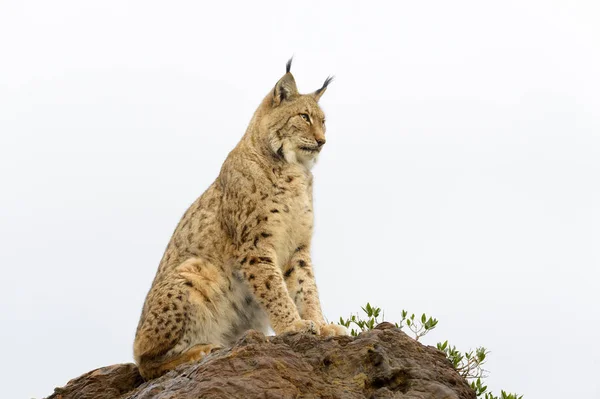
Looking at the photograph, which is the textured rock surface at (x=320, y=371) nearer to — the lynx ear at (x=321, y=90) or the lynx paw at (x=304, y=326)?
the lynx paw at (x=304, y=326)

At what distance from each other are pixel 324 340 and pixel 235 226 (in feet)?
7.62

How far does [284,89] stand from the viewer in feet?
31.4

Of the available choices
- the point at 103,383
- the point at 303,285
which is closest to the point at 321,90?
the point at 303,285

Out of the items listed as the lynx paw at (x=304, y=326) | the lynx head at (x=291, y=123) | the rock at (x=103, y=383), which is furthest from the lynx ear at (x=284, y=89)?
the rock at (x=103, y=383)

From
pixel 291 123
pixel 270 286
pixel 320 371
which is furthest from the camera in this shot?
pixel 291 123

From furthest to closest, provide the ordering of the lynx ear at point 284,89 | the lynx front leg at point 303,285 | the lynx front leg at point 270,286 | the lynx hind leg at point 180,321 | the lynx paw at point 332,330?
the lynx ear at point 284,89
the lynx front leg at point 303,285
the lynx front leg at point 270,286
the lynx hind leg at point 180,321
the lynx paw at point 332,330

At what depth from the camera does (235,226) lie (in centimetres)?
849

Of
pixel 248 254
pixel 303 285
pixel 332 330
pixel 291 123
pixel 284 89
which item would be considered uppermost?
pixel 284 89

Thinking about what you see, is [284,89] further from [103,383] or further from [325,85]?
[103,383]

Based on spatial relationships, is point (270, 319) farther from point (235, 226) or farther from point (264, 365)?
point (264, 365)

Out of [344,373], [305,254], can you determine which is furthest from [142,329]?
[344,373]

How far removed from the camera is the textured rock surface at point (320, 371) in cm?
578

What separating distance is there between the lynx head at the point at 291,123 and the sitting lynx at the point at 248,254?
0.01 meters

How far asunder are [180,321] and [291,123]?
2695 millimetres
